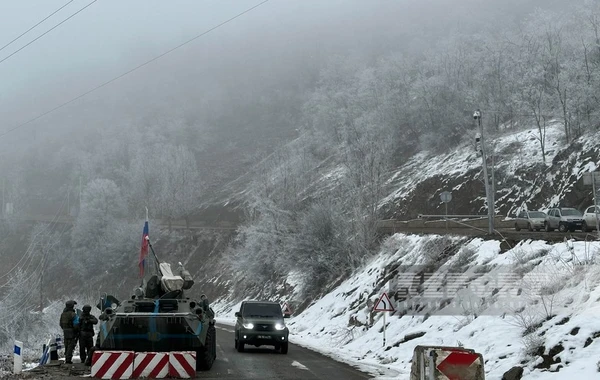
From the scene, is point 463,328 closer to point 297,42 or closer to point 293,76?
point 293,76

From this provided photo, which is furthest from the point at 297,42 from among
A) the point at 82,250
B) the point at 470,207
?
the point at 470,207

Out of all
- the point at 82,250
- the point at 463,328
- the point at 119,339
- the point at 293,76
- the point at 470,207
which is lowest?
the point at 82,250

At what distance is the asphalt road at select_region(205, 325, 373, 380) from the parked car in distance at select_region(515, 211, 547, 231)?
63.8 ft

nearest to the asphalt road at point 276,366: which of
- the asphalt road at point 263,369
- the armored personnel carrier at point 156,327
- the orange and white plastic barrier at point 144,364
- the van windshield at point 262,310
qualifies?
the asphalt road at point 263,369

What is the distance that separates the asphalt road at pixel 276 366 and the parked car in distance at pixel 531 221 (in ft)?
63.8

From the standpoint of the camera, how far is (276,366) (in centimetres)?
1872

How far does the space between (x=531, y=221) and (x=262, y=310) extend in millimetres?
20699

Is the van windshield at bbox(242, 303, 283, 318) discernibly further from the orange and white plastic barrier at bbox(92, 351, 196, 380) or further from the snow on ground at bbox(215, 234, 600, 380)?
the orange and white plastic barrier at bbox(92, 351, 196, 380)

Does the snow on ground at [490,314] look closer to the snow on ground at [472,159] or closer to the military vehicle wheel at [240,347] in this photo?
the military vehicle wheel at [240,347]

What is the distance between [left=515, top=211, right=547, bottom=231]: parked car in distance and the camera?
38719 mm

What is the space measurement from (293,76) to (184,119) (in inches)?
1376

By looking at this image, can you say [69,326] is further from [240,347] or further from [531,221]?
[531,221]

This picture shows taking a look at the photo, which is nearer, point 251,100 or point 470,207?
point 470,207

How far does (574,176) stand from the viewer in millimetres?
50250
